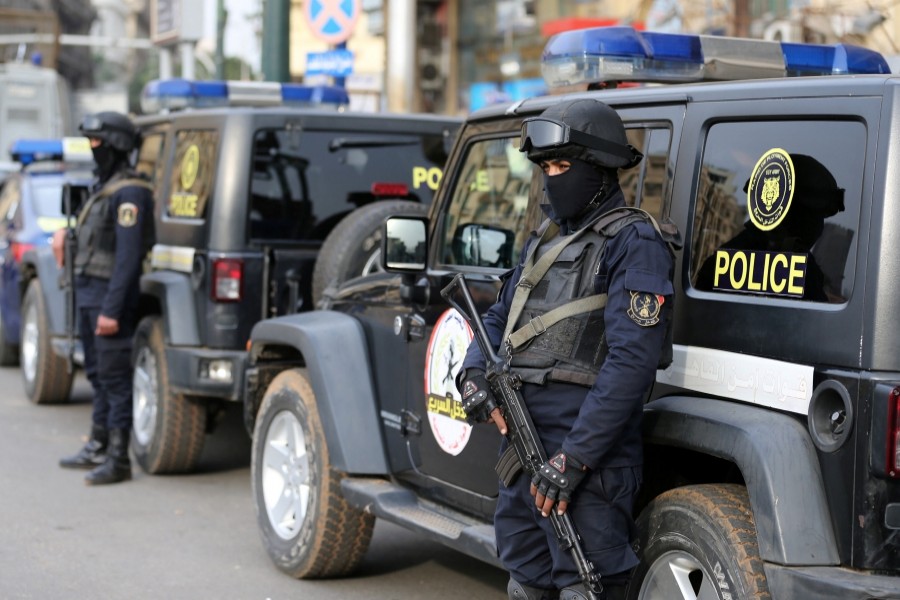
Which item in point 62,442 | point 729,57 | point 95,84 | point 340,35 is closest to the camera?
point 729,57

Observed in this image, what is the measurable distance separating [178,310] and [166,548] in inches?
60.7

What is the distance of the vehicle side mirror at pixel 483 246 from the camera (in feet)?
15.6

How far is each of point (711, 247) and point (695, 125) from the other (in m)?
0.38

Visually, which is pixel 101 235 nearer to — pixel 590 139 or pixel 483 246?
pixel 483 246

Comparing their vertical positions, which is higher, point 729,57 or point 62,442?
point 729,57

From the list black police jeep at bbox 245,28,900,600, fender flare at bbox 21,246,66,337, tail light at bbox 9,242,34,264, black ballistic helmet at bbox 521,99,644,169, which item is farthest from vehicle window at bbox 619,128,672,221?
tail light at bbox 9,242,34,264

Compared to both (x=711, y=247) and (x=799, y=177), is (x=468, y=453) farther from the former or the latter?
(x=799, y=177)

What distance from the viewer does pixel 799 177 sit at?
3453 millimetres

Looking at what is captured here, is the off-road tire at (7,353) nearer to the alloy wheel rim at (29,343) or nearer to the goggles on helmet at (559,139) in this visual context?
the alloy wheel rim at (29,343)

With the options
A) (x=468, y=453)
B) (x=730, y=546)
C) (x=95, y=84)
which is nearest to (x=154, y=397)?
(x=468, y=453)

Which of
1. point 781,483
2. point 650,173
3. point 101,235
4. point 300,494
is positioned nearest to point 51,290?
point 101,235

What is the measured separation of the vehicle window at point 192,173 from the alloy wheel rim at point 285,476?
187 centimetres

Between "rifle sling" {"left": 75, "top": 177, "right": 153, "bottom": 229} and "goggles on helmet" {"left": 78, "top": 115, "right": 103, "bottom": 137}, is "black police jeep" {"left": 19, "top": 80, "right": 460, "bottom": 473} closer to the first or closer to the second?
"rifle sling" {"left": 75, "top": 177, "right": 153, "bottom": 229}

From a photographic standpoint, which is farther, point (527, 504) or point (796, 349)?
point (527, 504)
